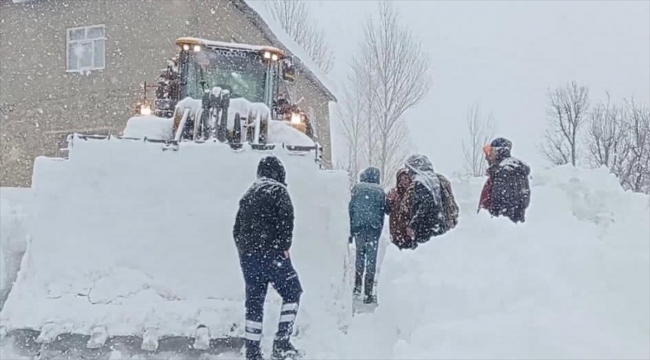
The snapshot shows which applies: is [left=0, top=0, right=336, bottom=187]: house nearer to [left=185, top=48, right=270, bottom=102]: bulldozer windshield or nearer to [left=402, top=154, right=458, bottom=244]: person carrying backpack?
[left=185, top=48, right=270, bottom=102]: bulldozer windshield

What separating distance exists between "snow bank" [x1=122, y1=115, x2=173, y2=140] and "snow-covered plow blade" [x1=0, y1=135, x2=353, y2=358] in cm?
202

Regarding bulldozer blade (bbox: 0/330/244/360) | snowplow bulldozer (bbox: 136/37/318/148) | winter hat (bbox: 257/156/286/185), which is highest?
snowplow bulldozer (bbox: 136/37/318/148)

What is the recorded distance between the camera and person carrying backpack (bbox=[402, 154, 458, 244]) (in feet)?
22.0

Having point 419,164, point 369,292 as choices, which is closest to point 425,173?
point 419,164

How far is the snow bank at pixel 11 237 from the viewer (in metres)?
5.96

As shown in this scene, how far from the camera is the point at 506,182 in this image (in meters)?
7.04

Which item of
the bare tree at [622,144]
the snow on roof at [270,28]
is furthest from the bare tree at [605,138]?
the snow on roof at [270,28]

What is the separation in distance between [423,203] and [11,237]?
3.70 meters

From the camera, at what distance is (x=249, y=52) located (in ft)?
34.4

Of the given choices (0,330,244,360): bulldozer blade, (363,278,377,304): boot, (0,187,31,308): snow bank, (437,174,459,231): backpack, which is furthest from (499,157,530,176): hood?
(0,187,31,308): snow bank

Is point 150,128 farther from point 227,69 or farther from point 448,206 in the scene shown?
point 448,206

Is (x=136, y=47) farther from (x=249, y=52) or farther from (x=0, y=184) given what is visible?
(x=249, y=52)

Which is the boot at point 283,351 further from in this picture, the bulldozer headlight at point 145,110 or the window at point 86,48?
the window at point 86,48

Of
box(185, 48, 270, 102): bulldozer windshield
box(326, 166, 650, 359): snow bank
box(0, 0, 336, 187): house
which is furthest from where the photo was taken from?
box(0, 0, 336, 187): house
